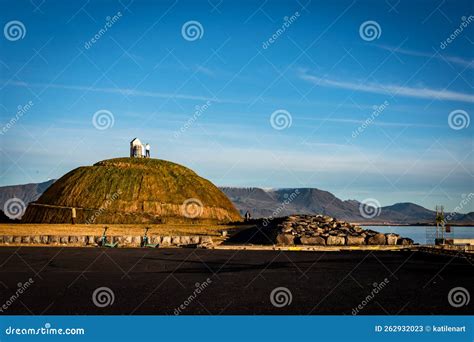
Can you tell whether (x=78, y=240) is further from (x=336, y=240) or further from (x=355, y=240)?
(x=355, y=240)

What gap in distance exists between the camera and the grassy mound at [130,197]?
95438 mm

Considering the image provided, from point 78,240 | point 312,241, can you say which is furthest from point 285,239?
point 78,240

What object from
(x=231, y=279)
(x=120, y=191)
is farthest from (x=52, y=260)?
(x=120, y=191)

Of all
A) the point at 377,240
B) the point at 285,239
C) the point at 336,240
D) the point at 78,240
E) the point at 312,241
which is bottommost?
the point at 78,240

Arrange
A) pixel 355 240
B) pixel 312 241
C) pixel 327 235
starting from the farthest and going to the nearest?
pixel 355 240 < pixel 327 235 < pixel 312 241

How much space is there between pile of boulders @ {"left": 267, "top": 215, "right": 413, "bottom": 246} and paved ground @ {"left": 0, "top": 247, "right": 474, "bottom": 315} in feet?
47.6

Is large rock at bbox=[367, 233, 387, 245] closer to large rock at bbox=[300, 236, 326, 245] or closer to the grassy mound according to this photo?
large rock at bbox=[300, 236, 326, 245]

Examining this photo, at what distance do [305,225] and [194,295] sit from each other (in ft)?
106

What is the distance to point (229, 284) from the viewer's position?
16953 millimetres

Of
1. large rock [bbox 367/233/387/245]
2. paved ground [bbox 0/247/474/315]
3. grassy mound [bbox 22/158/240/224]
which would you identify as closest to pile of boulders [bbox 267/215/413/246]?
large rock [bbox 367/233/387/245]

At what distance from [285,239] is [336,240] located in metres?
3.76

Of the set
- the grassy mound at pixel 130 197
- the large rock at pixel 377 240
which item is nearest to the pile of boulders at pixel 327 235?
the large rock at pixel 377 240

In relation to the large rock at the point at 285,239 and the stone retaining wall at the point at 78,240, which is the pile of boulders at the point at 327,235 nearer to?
the large rock at the point at 285,239
